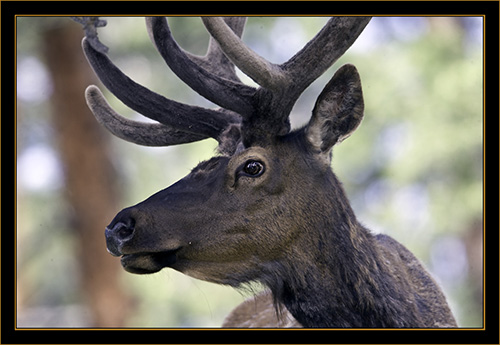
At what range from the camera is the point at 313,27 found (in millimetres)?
13133

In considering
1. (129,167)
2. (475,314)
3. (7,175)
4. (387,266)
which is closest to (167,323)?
(129,167)

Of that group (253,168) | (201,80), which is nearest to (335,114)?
(253,168)

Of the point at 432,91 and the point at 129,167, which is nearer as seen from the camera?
the point at 432,91

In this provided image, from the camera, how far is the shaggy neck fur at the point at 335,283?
4.40 meters

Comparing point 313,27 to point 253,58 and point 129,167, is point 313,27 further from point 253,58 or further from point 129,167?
point 253,58

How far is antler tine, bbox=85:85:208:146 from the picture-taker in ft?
17.4

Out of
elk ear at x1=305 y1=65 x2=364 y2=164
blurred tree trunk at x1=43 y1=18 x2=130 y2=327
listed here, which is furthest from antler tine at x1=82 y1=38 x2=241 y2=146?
blurred tree trunk at x1=43 y1=18 x2=130 y2=327

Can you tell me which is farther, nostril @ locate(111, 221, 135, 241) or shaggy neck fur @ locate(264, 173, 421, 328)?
shaggy neck fur @ locate(264, 173, 421, 328)

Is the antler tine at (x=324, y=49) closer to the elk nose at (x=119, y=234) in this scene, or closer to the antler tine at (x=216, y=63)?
the antler tine at (x=216, y=63)

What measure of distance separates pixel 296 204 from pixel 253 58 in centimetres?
91

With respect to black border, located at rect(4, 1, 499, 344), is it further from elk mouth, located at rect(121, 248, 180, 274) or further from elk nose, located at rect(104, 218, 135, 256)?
elk nose, located at rect(104, 218, 135, 256)

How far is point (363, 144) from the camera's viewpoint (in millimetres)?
14719

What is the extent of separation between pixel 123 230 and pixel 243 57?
1230 mm

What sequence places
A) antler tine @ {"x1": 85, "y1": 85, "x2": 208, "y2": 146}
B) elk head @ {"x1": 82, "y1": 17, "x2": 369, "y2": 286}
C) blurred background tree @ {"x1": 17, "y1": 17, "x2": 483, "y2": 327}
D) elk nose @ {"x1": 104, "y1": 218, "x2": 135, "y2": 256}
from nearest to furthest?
elk nose @ {"x1": 104, "y1": 218, "x2": 135, "y2": 256} → elk head @ {"x1": 82, "y1": 17, "x2": 369, "y2": 286} → antler tine @ {"x1": 85, "y1": 85, "x2": 208, "y2": 146} → blurred background tree @ {"x1": 17, "y1": 17, "x2": 483, "y2": 327}
